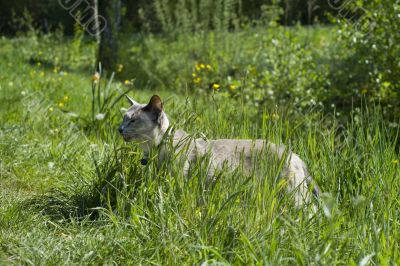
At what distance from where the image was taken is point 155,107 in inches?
150

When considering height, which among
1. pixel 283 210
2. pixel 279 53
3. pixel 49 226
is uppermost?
pixel 279 53

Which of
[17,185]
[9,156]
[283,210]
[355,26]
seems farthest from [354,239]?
[355,26]

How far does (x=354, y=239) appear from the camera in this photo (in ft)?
9.24

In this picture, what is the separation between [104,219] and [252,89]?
424 centimetres

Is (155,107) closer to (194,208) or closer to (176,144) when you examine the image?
(176,144)

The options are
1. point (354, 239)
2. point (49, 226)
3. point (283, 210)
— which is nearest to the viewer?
point (354, 239)

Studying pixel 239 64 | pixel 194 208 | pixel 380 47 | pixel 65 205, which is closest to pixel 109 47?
pixel 239 64

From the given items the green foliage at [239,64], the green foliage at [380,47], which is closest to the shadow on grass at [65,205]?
the green foliage at [239,64]

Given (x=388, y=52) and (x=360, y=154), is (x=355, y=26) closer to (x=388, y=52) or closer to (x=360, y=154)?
(x=388, y=52)

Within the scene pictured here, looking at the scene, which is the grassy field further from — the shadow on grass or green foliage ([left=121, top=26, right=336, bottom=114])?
green foliage ([left=121, top=26, right=336, bottom=114])

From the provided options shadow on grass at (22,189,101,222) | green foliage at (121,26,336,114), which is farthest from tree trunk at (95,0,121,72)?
shadow on grass at (22,189,101,222)

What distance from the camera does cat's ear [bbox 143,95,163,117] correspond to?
377 centimetres

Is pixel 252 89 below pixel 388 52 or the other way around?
below

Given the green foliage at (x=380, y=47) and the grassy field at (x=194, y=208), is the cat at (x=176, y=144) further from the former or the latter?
the green foliage at (x=380, y=47)
